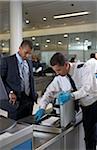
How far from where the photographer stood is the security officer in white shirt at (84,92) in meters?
1.66

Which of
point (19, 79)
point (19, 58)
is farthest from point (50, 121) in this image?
point (19, 58)

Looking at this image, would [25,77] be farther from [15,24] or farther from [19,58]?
[15,24]

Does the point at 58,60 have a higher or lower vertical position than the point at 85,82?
higher

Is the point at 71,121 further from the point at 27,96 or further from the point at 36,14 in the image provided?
the point at 36,14

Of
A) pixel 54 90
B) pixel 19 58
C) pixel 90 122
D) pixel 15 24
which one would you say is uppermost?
pixel 15 24

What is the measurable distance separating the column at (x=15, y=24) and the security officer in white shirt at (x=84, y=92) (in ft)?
10.7

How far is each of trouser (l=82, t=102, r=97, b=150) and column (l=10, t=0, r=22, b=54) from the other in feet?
10.7

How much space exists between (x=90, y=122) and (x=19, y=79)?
0.75m

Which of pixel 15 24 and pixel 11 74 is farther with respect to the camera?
pixel 15 24

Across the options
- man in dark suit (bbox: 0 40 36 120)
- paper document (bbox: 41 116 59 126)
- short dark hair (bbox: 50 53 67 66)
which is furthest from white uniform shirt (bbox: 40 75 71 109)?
man in dark suit (bbox: 0 40 36 120)

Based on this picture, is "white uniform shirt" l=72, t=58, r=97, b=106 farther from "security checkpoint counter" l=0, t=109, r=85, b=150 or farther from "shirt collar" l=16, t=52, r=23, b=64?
"shirt collar" l=16, t=52, r=23, b=64

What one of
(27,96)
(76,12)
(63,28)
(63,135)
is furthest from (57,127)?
(63,28)

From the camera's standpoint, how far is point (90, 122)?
1917mm

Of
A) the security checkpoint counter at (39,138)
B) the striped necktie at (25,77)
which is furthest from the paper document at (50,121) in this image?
the striped necktie at (25,77)
